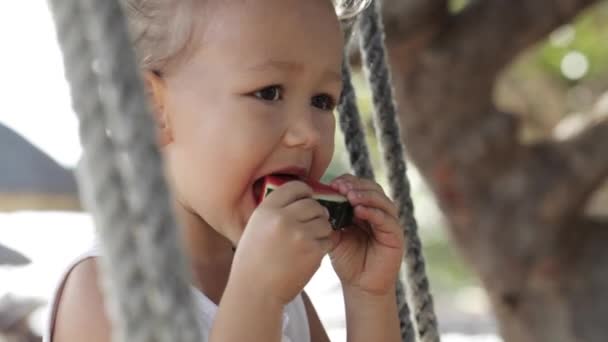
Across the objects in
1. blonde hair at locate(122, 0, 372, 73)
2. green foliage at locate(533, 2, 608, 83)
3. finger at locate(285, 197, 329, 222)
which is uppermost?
green foliage at locate(533, 2, 608, 83)

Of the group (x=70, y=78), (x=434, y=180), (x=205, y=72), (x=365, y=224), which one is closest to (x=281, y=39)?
(x=205, y=72)

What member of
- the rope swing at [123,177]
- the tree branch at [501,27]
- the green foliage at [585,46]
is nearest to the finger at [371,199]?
the rope swing at [123,177]

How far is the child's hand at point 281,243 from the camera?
0.94m

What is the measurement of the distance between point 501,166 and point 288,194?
2.01 metres

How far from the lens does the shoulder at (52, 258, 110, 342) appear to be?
3.35 ft

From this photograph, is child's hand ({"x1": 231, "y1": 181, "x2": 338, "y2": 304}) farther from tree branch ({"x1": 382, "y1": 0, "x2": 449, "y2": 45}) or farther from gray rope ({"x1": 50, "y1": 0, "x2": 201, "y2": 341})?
tree branch ({"x1": 382, "y1": 0, "x2": 449, "y2": 45})

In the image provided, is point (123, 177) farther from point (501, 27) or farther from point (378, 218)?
point (501, 27)

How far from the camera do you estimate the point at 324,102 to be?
109 cm

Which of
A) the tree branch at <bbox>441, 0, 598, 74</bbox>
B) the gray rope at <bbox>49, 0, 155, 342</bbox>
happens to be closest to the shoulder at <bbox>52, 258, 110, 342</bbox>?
the gray rope at <bbox>49, 0, 155, 342</bbox>

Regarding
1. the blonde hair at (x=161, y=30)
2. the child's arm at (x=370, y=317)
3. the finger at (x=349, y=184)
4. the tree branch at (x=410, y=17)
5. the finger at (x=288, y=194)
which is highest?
the tree branch at (x=410, y=17)

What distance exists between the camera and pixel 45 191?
218 centimetres

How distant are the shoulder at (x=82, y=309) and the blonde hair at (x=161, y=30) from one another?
0.22m

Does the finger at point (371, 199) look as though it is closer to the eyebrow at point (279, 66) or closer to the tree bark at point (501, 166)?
the eyebrow at point (279, 66)

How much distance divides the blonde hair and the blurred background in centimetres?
10
